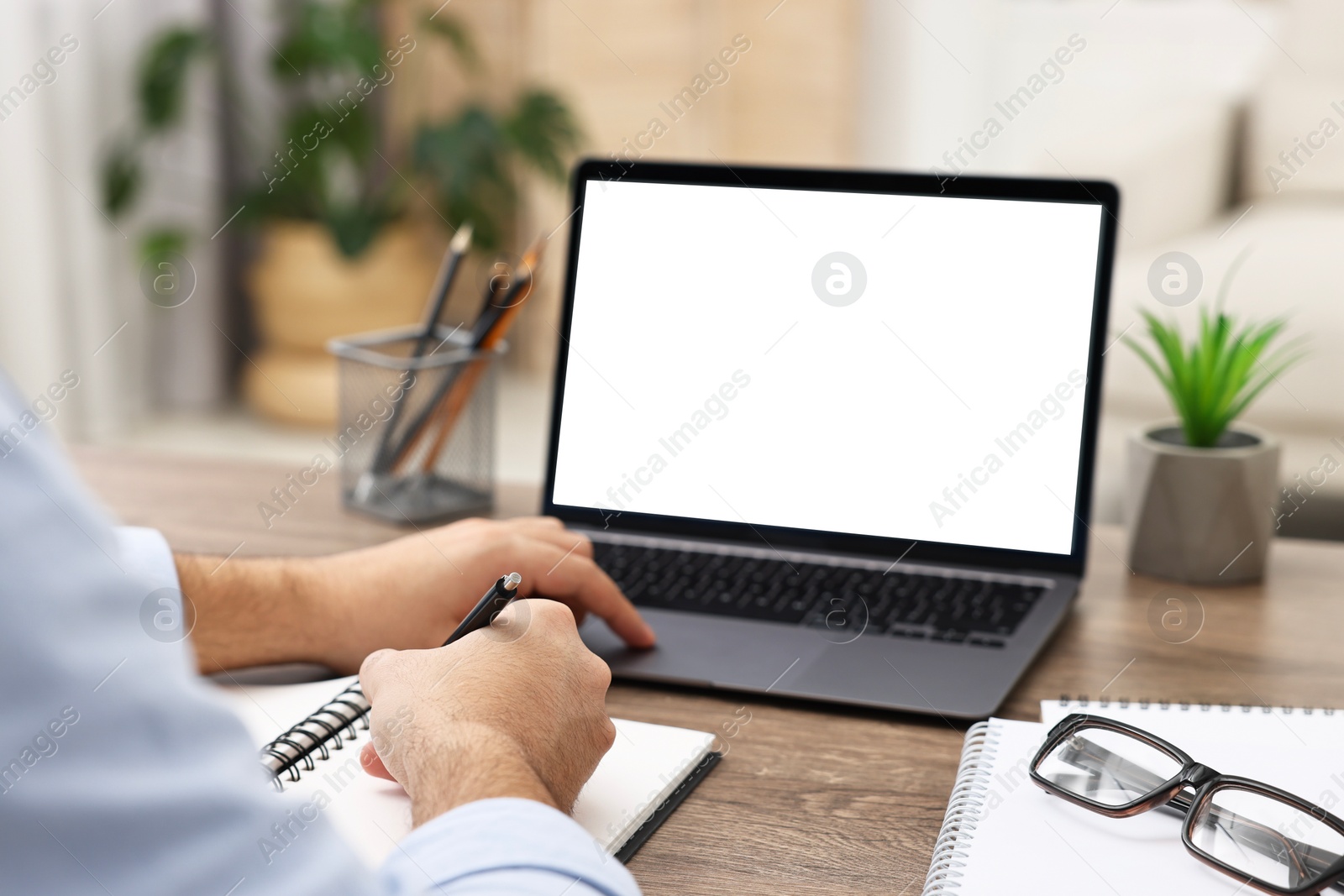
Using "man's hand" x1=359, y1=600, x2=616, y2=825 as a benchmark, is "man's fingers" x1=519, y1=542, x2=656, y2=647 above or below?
below

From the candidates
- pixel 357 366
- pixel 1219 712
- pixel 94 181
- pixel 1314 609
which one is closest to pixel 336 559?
pixel 357 366

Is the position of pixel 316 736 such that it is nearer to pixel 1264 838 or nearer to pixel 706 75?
pixel 1264 838

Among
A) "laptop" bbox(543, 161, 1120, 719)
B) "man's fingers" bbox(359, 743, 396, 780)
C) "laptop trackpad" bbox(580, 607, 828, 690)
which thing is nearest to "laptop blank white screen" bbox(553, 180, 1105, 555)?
"laptop" bbox(543, 161, 1120, 719)

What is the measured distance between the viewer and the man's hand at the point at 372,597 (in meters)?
0.79

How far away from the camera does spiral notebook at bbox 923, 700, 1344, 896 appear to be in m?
0.53

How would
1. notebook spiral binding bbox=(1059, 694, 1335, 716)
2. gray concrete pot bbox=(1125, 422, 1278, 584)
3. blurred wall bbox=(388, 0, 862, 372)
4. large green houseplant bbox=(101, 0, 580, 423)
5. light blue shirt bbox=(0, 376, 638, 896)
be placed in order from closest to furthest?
light blue shirt bbox=(0, 376, 638, 896) < notebook spiral binding bbox=(1059, 694, 1335, 716) < gray concrete pot bbox=(1125, 422, 1278, 584) < large green houseplant bbox=(101, 0, 580, 423) < blurred wall bbox=(388, 0, 862, 372)

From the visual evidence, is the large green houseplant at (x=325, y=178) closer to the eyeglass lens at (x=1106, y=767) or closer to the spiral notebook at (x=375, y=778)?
the spiral notebook at (x=375, y=778)

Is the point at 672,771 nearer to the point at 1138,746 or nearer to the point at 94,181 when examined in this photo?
the point at 1138,746

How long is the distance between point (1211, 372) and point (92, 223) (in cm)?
295

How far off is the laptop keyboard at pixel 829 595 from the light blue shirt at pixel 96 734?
0.49 meters

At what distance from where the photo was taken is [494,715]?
586mm

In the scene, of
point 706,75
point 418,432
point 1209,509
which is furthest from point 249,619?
point 706,75

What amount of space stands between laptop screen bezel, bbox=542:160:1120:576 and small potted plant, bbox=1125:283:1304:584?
11cm

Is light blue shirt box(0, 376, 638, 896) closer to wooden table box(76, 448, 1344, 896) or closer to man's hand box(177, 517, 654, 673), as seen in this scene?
wooden table box(76, 448, 1344, 896)
